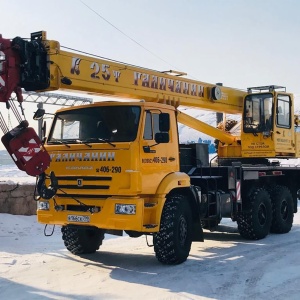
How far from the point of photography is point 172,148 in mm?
8547

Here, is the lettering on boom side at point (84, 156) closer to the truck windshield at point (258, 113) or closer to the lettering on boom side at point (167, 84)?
the lettering on boom side at point (167, 84)

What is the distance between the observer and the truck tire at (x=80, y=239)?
9156 mm

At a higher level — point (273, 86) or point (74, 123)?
point (273, 86)

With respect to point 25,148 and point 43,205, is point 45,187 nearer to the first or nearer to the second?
point 43,205

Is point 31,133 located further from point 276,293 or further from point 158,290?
point 276,293

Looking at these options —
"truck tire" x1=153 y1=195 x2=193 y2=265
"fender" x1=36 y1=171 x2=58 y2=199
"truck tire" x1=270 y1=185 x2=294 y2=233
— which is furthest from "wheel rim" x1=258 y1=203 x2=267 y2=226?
"fender" x1=36 y1=171 x2=58 y2=199

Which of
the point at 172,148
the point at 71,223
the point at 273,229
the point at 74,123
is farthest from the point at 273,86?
the point at 71,223

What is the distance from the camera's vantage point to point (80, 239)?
9.20m

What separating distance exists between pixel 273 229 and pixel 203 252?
3.27 meters

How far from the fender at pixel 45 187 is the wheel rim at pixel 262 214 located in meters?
5.46

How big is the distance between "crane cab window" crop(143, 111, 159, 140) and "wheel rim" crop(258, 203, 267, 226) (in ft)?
14.3

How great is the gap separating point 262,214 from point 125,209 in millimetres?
5040

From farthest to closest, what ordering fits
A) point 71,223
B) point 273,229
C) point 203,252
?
1. point 273,229
2. point 203,252
3. point 71,223

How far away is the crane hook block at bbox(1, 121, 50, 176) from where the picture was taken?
7.30 m
